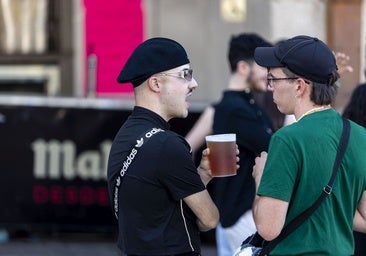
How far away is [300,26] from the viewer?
10539mm

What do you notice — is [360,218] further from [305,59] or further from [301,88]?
[305,59]

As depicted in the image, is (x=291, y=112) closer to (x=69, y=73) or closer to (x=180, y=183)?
(x=180, y=183)

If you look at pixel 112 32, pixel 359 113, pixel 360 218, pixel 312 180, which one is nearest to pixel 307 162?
pixel 312 180

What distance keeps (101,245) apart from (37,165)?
3.51 feet

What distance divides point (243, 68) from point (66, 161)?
129 inches

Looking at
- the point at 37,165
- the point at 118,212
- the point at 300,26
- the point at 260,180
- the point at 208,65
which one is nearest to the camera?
the point at 260,180

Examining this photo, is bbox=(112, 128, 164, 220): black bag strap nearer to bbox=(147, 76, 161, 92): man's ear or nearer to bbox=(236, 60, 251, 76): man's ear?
bbox=(147, 76, 161, 92): man's ear

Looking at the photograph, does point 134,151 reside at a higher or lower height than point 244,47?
lower

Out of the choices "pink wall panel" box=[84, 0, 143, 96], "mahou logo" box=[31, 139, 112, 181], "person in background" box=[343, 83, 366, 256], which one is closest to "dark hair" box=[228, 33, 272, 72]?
"person in background" box=[343, 83, 366, 256]

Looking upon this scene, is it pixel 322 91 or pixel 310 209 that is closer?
pixel 310 209

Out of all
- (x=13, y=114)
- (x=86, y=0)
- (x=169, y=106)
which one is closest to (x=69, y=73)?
(x=86, y=0)

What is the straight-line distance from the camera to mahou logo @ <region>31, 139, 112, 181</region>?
8977mm

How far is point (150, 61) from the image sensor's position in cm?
406

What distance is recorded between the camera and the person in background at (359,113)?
5.02 metres
